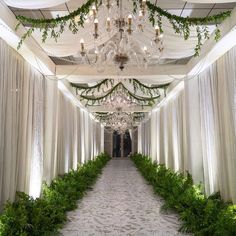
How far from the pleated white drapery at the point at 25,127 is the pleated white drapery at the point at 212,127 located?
144 inches

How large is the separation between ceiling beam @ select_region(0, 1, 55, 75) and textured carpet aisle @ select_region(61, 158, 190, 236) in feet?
10.8

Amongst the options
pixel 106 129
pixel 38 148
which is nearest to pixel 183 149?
pixel 38 148


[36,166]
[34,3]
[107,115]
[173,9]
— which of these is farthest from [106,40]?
[107,115]

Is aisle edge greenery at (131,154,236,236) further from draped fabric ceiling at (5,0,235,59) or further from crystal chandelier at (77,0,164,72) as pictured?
draped fabric ceiling at (5,0,235,59)

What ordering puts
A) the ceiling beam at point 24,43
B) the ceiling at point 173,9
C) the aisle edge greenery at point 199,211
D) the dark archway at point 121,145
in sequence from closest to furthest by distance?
the aisle edge greenery at point 199,211 < the ceiling beam at point 24,43 < the ceiling at point 173,9 < the dark archway at point 121,145

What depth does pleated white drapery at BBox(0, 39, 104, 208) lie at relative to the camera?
4.62 m

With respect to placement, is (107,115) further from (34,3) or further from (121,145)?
(34,3)

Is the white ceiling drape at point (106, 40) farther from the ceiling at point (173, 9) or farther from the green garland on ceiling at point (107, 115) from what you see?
the green garland on ceiling at point (107, 115)

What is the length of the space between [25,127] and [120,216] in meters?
2.60

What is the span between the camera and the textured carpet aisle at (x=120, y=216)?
15.0 ft

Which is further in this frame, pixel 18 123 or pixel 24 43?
pixel 18 123

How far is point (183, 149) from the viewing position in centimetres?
836

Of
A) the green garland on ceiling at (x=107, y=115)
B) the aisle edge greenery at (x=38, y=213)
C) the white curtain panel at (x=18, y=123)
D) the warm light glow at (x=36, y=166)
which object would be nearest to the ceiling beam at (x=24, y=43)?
the white curtain panel at (x=18, y=123)

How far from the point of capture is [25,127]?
5.52 metres
